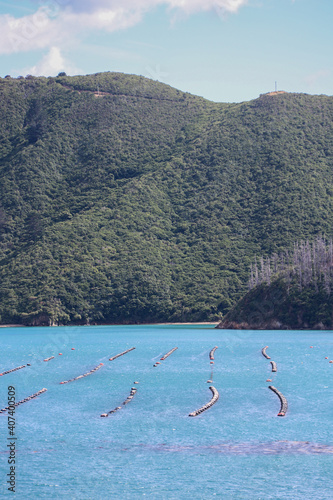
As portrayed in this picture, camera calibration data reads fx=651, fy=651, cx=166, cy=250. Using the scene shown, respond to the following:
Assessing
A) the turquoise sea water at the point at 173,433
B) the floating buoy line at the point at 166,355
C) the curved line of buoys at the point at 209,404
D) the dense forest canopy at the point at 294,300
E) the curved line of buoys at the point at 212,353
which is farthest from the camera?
the dense forest canopy at the point at 294,300

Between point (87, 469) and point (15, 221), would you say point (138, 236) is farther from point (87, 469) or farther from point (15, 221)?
point (87, 469)

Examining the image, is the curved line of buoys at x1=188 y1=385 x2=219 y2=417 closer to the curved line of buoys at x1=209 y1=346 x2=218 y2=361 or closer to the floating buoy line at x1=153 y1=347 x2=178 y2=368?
the floating buoy line at x1=153 y1=347 x2=178 y2=368

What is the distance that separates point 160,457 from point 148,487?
2757 mm

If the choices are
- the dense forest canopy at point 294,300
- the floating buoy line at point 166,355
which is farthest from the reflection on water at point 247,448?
the dense forest canopy at point 294,300

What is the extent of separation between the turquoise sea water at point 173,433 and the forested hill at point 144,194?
203 feet

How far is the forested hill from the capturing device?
11412 centimetres

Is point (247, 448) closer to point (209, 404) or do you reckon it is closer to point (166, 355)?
point (209, 404)

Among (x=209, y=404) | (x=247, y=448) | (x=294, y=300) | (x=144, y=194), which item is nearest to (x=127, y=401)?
(x=209, y=404)

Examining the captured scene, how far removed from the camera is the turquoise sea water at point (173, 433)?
66.9ft

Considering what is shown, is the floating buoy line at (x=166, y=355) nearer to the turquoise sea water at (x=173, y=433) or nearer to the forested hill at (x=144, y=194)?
the turquoise sea water at (x=173, y=433)

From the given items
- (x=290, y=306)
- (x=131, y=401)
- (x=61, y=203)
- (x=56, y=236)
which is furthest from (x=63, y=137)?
(x=131, y=401)

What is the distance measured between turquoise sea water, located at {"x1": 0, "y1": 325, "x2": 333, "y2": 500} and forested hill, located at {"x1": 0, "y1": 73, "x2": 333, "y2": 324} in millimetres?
62017

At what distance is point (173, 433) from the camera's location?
86.7 ft

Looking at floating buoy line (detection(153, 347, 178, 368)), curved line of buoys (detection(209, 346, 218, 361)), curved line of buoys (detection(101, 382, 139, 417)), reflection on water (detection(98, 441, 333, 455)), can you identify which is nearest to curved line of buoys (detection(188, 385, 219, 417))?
curved line of buoys (detection(101, 382, 139, 417))
